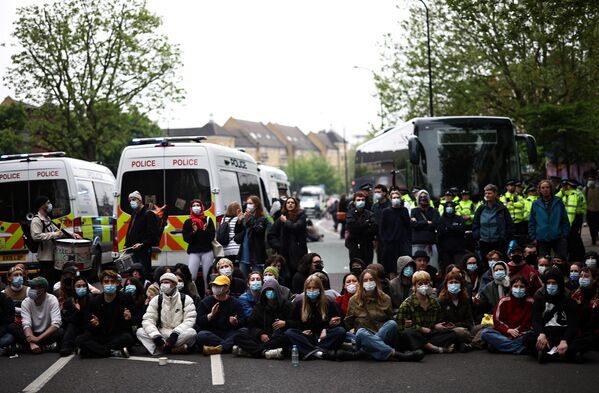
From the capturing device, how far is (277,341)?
12750 millimetres

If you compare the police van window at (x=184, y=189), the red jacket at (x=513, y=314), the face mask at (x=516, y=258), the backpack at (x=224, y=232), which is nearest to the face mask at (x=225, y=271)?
the backpack at (x=224, y=232)

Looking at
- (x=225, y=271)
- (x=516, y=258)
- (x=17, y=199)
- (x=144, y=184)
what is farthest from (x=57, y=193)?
(x=516, y=258)

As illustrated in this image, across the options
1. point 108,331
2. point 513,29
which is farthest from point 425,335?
point 513,29

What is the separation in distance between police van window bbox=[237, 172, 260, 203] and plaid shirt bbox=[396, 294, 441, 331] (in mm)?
7461

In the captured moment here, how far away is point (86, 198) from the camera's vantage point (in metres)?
23.0

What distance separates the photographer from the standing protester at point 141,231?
56.0ft

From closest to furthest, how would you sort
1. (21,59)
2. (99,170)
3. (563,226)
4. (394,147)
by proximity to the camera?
(563,226), (99,170), (394,147), (21,59)

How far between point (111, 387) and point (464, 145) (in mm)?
14121

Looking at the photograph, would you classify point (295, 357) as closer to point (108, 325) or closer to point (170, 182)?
point (108, 325)

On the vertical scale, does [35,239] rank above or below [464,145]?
below

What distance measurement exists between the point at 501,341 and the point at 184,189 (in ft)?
24.5

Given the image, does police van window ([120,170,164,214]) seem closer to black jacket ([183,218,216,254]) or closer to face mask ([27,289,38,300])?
black jacket ([183,218,216,254])

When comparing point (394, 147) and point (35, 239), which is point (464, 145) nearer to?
point (394, 147)

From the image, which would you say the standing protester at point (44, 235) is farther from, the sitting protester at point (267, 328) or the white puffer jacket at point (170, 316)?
the sitting protester at point (267, 328)
